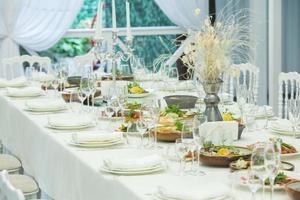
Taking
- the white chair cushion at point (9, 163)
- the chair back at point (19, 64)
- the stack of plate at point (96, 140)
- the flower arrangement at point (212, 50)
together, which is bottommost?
the white chair cushion at point (9, 163)

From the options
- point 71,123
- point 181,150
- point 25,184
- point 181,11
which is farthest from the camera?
point 181,11

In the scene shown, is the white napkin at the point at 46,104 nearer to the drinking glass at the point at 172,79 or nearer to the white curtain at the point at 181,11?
the drinking glass at the point at 172,79

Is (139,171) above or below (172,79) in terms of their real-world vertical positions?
below

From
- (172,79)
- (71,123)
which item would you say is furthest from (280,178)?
(172,79)

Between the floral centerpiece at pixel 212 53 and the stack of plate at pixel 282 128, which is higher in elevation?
the floral centerpiece at pixel 212 53

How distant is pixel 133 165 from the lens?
8.55 feet

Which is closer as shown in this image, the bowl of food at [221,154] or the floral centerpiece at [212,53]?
the bowl of food at [221,154]

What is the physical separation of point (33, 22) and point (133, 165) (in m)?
4.50

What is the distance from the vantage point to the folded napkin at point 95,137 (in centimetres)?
311

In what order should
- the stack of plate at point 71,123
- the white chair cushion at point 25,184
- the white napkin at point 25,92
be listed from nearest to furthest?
the stack of plate at point 71,123 < the white chair cushion at point 25,184 < the white napkin at point 25,92

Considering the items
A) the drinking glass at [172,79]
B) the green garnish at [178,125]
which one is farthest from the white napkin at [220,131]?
the drinking glass at [172,79]

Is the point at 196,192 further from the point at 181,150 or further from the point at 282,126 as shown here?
the point at 282,126

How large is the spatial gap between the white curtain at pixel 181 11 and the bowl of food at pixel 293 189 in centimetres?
522

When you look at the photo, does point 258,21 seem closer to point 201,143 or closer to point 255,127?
point 255,127
